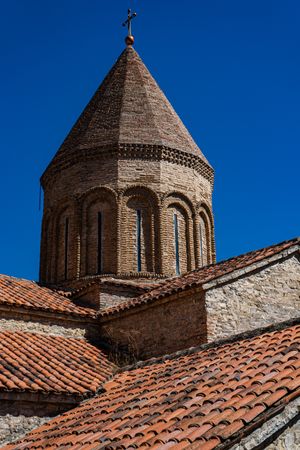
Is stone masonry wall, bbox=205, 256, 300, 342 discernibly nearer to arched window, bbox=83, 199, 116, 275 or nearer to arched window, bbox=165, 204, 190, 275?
arched window, bbox=165, 204, 190, 275

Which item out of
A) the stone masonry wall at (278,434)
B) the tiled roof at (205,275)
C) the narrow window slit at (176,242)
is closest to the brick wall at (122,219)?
the narrow window slit at (176,242)

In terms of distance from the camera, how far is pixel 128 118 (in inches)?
610

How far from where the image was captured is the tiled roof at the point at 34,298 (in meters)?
10.7

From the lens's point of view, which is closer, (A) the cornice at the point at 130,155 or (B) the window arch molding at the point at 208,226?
(A) the cornice at the point at 130,155

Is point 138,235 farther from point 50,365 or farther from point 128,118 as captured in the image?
point 50,365

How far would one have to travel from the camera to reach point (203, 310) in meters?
9.62

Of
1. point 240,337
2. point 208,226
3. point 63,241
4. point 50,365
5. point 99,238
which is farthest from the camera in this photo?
point 208,226

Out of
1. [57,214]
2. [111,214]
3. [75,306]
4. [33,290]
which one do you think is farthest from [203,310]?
[57,214]

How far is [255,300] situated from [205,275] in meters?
1.24

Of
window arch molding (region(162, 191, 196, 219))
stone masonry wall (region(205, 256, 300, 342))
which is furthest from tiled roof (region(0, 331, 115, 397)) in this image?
window arch molding (region(162, 191, 196, 219))

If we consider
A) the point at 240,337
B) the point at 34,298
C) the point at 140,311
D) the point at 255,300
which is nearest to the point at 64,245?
the point at 34,298

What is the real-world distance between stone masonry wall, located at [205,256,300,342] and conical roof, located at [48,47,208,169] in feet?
18.8

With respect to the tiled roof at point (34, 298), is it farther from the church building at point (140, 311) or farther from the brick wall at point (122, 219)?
the brick wall at point (122, 219)

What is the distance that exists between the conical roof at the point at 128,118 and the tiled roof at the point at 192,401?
773 cm
